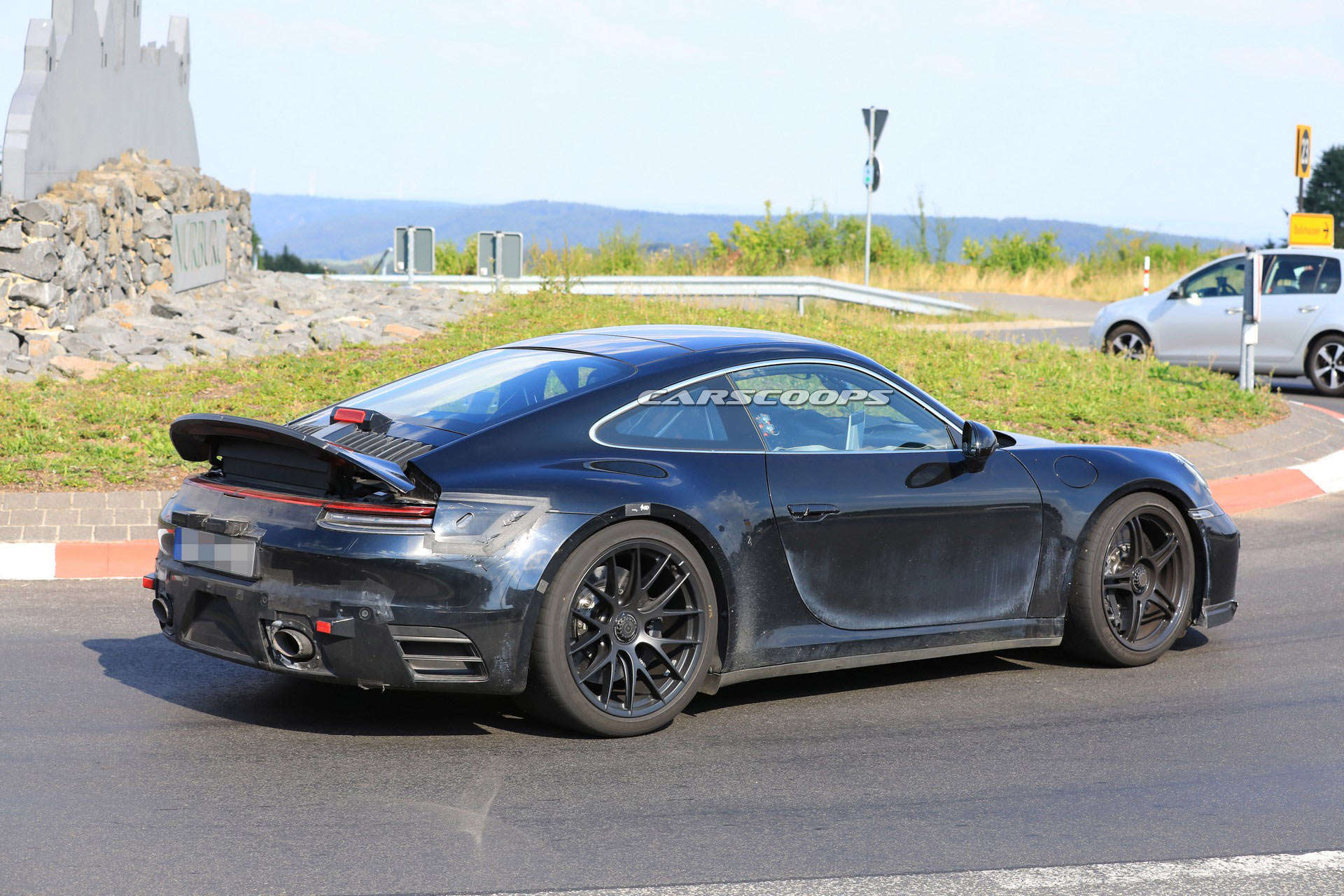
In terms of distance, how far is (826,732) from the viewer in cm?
532

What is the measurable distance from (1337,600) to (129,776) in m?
6.07

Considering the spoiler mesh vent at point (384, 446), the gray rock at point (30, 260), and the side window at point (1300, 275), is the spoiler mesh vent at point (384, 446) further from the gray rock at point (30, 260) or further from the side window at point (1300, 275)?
the side window at point (1300, 275)

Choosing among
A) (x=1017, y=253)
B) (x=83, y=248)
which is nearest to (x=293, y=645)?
(x=83, y=248)

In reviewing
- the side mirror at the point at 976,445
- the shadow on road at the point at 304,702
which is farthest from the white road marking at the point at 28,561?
the side mirror at the point at 976,445

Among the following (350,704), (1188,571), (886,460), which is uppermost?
(886,460)

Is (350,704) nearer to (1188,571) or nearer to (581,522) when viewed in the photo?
(581,522)

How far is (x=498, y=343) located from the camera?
48.6 feet

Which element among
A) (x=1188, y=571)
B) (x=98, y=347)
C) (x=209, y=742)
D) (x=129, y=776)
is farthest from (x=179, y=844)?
(x=98, y=347)

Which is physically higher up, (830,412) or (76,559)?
(830,412)

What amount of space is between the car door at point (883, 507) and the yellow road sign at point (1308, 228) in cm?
1974

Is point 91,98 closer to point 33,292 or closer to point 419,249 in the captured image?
point 33,292

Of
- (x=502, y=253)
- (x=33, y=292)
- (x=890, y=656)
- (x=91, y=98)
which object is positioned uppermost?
(x=91, y=98)

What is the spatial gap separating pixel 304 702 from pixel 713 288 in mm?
18580

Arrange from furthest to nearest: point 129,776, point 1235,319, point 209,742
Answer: point 1235,319, point 209,742, point 129,776
